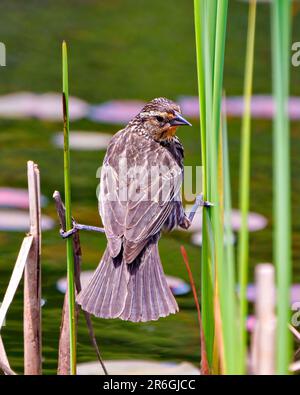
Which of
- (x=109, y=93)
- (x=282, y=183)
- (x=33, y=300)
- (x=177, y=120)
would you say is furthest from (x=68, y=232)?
(x=109, y=93)

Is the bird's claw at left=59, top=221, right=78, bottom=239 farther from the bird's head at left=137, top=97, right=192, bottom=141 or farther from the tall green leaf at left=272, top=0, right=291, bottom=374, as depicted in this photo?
the bird's head at left=137, top=97, right=192, bottom=141

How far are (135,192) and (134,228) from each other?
0.14 meters

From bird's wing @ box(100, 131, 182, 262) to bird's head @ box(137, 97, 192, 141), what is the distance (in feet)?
0.48

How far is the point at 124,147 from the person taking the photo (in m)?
3.43

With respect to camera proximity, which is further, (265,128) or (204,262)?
(265,128)

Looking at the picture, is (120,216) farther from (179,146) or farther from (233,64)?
(233,64)

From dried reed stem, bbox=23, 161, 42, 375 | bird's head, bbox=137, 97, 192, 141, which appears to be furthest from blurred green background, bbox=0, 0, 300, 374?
bird's head, bbox=137, 97, 192, 141

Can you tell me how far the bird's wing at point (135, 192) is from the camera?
3043 mm

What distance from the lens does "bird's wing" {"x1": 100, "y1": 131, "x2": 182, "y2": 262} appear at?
304 centimetres

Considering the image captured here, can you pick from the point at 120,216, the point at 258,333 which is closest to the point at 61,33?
Answer: the point at 120,216

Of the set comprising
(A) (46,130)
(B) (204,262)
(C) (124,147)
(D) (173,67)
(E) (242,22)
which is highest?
(E) (242,22)

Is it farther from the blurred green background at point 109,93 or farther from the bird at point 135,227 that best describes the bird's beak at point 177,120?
the blurred green background at point 109,93

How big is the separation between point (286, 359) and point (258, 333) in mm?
86

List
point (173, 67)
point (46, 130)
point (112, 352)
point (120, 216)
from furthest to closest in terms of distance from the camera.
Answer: point (173, 67), point (46, 130), point (112, 352), point (120, 216)
